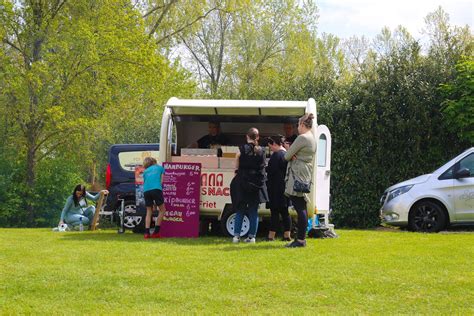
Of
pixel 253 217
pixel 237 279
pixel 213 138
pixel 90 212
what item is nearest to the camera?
pixel 237 279

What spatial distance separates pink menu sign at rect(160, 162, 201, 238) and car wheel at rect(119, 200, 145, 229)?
210 centimetres

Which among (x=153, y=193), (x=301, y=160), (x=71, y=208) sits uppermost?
(x=301, y=160)

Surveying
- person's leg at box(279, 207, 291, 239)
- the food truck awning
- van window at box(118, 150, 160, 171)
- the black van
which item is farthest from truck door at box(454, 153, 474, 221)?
Answer: the black van

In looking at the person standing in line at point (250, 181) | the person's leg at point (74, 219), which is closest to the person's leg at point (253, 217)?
the person standing in line at point (250, 181)

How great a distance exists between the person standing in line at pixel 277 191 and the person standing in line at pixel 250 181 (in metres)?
0.27

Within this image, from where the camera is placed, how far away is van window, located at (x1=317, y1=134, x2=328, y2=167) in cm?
1396

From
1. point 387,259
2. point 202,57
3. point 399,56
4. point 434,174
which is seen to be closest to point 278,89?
point 399,56

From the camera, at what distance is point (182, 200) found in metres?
13.5

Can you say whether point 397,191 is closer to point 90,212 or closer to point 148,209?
point 148,209

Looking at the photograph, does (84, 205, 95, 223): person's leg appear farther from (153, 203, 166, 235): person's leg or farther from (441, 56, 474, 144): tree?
(441, 56, 474, 144): tree

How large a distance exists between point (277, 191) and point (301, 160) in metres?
1.23

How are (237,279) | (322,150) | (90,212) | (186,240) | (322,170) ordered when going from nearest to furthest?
(237,279) → (186,240) → (322,170) → (322,150) → (90,212)

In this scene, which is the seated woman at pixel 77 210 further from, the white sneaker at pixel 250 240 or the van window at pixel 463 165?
the van window at pixel 463 165

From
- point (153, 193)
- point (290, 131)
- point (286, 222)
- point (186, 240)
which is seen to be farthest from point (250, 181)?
point (290, 131)
